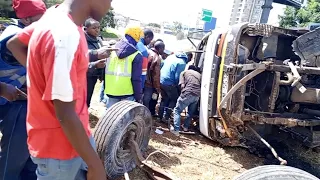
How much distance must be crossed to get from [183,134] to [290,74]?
2.37m

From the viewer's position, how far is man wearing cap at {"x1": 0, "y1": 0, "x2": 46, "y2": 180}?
7.89ft

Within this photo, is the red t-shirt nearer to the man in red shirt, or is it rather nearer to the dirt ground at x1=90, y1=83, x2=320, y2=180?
the man in red shirt

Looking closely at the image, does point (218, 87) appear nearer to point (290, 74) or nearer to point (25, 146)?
point (290, 74)

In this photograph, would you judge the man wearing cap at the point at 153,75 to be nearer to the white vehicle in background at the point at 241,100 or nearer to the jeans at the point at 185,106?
the jeans at the point at 185,106

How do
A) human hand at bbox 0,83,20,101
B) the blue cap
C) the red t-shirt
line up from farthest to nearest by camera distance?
the blue cap → human hand at bbox 0,83,20,101 → the red t-shirt

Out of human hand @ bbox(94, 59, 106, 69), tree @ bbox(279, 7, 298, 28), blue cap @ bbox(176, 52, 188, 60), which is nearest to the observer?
human hand @ bbox(94, 59, 106, 69)

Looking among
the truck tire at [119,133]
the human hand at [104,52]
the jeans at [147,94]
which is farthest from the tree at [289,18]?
the truck tire at [119,133]

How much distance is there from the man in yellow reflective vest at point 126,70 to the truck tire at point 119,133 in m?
0.71

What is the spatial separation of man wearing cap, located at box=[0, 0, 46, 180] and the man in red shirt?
0.94 metres

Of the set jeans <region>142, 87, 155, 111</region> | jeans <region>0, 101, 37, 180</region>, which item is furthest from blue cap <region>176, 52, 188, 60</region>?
jeans <region>0, 101, 37, 180</region>

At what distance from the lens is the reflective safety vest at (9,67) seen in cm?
234

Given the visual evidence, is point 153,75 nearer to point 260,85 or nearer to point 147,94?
point 147,94

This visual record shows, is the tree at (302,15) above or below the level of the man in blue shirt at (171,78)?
above

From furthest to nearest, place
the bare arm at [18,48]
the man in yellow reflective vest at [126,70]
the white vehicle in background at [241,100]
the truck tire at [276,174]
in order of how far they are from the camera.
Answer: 1. the man in yellow reflective vest at [126,70]
2. the white vehicle in background at [241,100]
3. the truck tire at [276,174]
4. the bare arm at [18,48]
